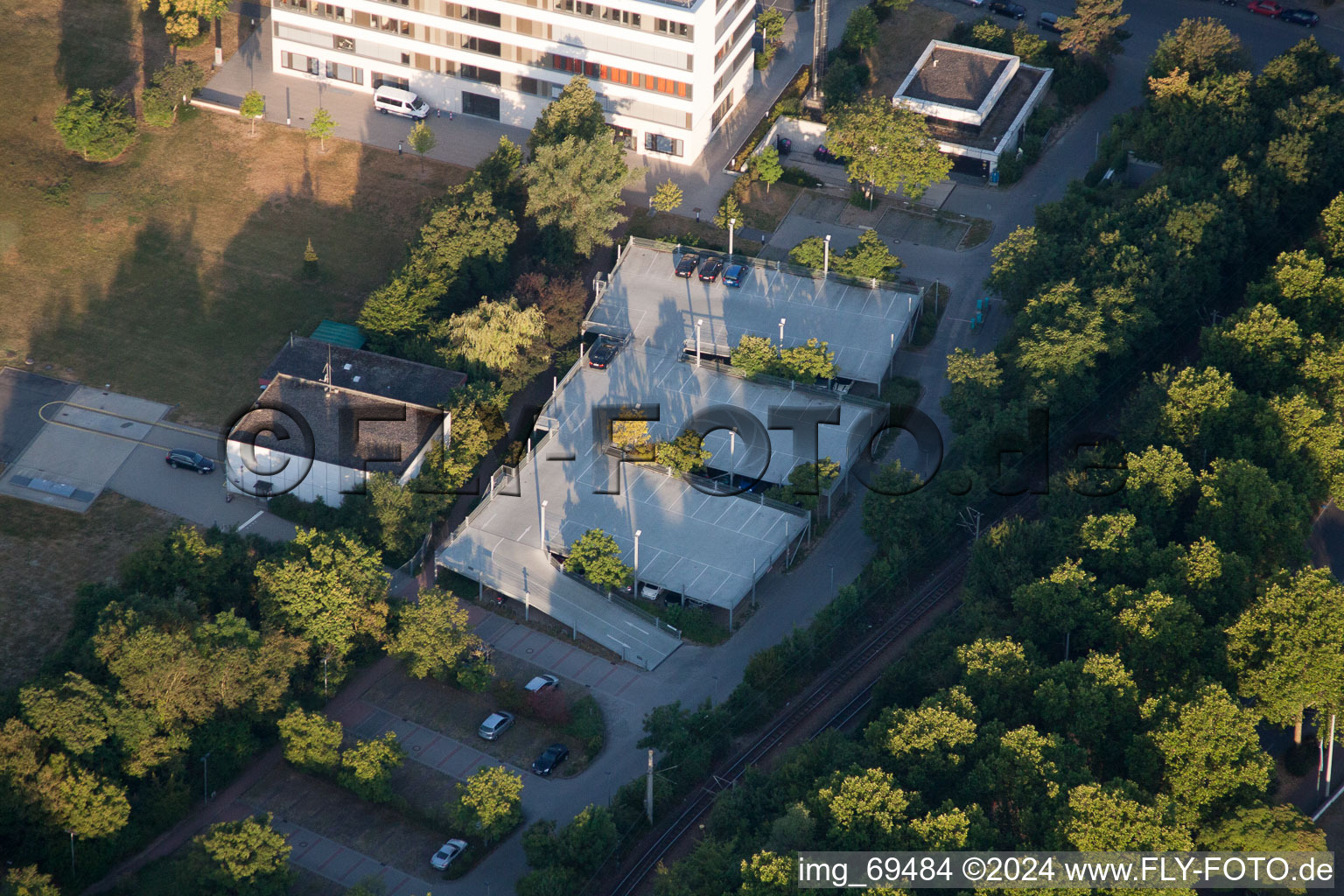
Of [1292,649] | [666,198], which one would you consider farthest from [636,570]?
[1292,649]

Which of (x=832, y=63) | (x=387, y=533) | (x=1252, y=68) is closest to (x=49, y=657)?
(x=387, y=533)

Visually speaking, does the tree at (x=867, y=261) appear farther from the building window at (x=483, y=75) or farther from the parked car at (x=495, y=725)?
the parked car at (x=495, y=725)

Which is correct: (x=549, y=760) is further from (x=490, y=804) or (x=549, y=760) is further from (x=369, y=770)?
(x=369, y=770)

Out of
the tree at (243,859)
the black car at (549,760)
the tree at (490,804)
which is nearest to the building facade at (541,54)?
the black car at (549,760)

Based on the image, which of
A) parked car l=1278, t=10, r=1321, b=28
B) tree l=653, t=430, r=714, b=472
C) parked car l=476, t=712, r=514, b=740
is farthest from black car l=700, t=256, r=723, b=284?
parked car l=1278, t=10, r=1321, b=28

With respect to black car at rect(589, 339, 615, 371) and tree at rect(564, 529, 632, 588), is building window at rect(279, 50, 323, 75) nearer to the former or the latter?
black car at rect(589, 339, 615, 371)

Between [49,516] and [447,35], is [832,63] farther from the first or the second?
[49,516]
